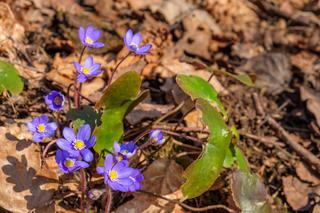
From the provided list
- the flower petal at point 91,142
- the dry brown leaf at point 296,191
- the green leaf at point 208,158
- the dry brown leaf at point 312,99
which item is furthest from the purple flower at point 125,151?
the dry brown leaf at point 312,99

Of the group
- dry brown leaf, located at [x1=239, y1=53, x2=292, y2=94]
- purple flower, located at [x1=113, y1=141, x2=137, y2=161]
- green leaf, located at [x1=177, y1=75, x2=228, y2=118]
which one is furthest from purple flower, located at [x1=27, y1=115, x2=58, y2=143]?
dry brown leaf, located at [x1=239, y1=53, x2=292, y2=94]

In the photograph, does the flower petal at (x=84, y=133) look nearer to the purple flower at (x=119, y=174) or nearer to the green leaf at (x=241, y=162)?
the purple flower at (x=119, y=174)

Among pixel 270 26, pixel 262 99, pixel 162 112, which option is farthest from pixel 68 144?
pixel 270 26

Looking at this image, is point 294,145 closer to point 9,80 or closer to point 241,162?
point 241,162

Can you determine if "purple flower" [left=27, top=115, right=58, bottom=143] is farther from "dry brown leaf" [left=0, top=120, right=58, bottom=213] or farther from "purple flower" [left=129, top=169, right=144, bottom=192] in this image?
"purple flower" [left=129, top=169, right=144, bottom=192]

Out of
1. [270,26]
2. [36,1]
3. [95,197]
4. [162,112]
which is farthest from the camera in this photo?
[270,26]

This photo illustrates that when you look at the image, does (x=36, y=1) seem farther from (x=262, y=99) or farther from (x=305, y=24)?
(x=305, y=24)
